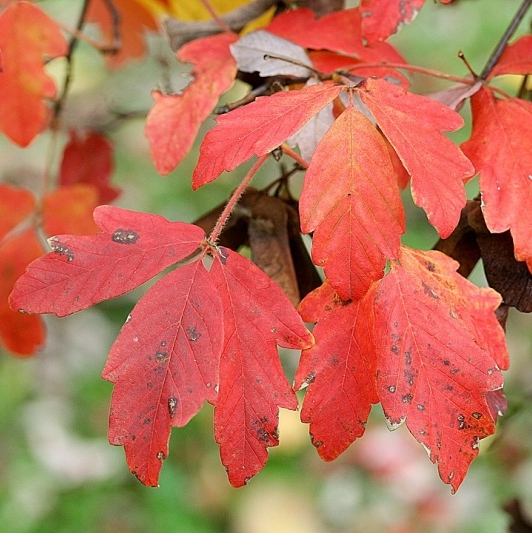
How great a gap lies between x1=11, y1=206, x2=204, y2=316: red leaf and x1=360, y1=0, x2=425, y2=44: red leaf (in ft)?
0.91

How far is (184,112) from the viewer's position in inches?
31.1

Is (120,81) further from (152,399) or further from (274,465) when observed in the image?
(152,399)

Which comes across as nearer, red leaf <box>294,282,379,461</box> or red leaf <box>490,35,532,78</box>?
red leaf <box>294,282,379,461</box>

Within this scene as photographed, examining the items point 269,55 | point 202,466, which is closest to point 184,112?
point 269,55

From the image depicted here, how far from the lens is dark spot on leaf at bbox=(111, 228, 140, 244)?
0.64 meters

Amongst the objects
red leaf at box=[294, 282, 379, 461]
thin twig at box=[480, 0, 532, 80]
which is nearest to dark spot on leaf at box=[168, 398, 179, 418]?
red leaf at box=[294, 282, 379, 461]

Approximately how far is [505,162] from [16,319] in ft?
2.08

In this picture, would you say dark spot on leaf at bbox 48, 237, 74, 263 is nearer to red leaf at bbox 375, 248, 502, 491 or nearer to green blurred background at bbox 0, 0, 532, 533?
red leaf at bbox 375, 248, 502, 491

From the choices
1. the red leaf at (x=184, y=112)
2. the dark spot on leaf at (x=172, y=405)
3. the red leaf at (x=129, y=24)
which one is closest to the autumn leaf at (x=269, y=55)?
the red leaf at (x=184, y=112)

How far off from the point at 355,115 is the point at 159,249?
0.21 m

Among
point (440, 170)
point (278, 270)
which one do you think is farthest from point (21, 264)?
point (440, 170)

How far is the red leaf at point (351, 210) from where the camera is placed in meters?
0.59

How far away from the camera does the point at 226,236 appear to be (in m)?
0.84

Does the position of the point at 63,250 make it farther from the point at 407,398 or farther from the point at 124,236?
the point at 407,398
